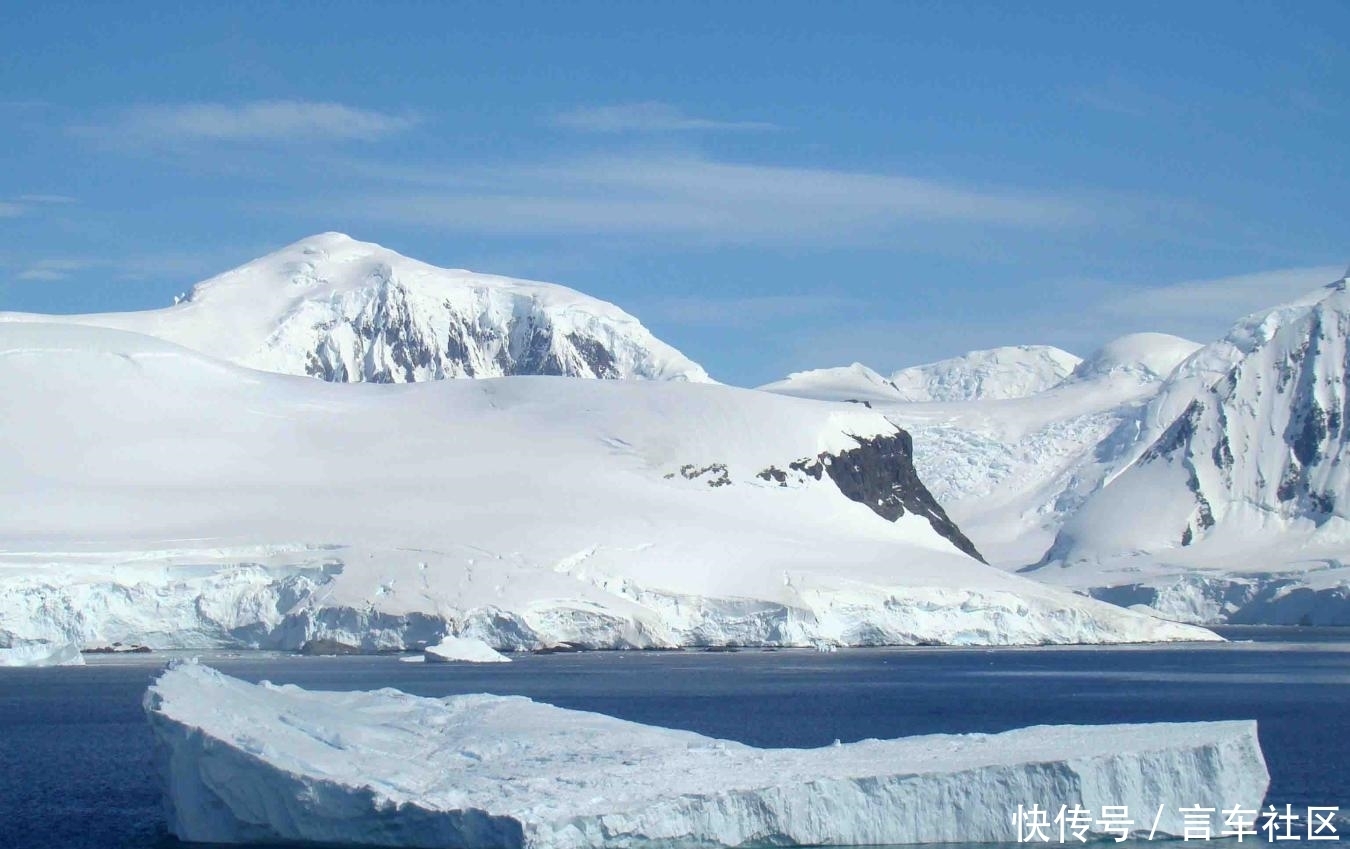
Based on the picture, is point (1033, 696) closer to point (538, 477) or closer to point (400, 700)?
point (400, 700)

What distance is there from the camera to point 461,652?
61.0 m

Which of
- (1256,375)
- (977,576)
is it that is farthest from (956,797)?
(1256,375)

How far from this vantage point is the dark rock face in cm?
9238

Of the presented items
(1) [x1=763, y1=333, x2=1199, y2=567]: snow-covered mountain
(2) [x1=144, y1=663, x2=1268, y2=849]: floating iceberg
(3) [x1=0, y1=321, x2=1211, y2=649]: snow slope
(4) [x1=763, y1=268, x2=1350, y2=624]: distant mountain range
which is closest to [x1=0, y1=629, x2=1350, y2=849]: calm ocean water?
(3) [x1=0, y1=321, x2=1211, y2=649]: snow slope

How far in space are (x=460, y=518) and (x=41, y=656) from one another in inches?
732

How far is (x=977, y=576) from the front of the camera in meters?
78.5

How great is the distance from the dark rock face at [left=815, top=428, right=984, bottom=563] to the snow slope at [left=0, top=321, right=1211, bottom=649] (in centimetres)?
19

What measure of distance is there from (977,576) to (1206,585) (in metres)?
45.2

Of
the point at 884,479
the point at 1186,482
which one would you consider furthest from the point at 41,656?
the point at 1186,482

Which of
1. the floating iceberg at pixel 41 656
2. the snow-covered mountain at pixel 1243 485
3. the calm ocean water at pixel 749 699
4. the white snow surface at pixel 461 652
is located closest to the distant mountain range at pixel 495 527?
the snow-covered mountain at pixel 1243 485

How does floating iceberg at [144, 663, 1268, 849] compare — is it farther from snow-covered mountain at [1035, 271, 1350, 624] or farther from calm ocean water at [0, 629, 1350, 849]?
snow-covered mountain at [1035, 271, 1350, 624]

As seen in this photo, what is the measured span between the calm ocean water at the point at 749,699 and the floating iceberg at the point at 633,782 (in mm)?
2133

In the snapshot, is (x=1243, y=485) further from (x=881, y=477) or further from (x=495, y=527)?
(x=495, y=527)

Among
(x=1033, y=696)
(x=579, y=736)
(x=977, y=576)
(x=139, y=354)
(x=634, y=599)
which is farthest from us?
(x=139, y=354)
